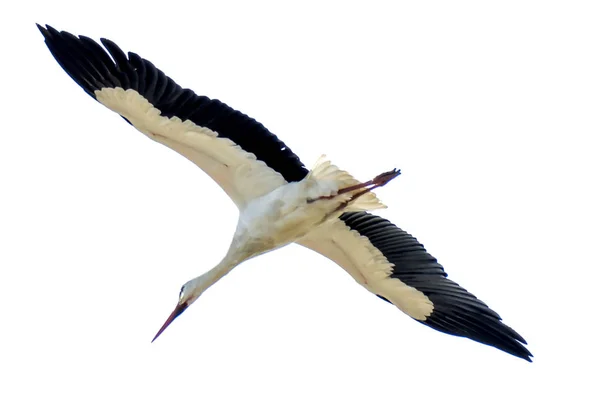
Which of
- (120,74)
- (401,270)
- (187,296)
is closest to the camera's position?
(120,74)

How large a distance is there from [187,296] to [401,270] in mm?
2010

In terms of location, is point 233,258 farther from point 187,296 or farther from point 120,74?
point 120,74

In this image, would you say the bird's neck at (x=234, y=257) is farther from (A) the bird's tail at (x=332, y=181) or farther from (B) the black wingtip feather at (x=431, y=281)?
(B) the black wingtip feather at (x=431, y=281)

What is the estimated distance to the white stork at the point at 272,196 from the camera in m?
11.5

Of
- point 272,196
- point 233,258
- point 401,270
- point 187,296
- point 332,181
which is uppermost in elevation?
point 332,181

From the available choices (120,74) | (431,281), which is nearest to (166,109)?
(120,74)

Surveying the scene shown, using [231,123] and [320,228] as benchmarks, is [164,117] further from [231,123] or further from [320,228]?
[320,228]

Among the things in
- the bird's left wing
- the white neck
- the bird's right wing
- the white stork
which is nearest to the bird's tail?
the white stork

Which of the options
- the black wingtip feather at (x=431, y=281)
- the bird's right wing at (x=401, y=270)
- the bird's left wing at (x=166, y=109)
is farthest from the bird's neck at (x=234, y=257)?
the black wingtip feather at (x=431, y=281)

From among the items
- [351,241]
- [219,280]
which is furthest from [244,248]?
[351,241]

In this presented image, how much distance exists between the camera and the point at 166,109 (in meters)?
11.6

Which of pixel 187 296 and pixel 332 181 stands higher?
pixel 332 181

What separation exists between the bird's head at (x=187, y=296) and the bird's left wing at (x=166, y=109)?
103cm

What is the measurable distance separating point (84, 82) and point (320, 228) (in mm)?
2569
